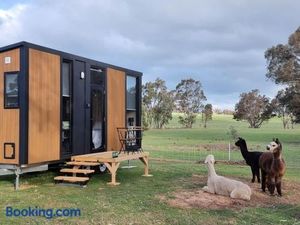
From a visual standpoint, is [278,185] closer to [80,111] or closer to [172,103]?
[80,111]

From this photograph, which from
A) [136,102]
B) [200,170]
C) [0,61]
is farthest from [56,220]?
[136,102]

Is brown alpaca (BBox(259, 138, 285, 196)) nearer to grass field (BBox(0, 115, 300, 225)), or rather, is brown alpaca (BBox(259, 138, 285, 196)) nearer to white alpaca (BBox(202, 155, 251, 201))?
grass field (BBox(0, 115, 300, 225))

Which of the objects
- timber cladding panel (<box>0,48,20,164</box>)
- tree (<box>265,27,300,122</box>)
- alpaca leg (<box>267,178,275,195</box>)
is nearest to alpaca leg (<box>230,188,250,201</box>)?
alpaca leg (<box>267,178,275,195</box>)

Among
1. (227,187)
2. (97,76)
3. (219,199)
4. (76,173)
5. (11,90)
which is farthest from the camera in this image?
(97,76)

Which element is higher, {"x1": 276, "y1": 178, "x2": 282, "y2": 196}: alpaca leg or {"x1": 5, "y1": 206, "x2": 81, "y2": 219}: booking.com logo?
{"x1": 276, "y1": 178, "x2": 282, "y2": 196}: alpaca leg

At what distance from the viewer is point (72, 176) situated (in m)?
9.89

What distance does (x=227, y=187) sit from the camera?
8.56 m

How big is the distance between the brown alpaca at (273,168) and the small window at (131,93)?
18.7 feet

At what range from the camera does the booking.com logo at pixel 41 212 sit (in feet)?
21.9

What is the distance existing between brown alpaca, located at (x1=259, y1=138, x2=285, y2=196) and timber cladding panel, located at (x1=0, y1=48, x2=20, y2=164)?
5356 mm

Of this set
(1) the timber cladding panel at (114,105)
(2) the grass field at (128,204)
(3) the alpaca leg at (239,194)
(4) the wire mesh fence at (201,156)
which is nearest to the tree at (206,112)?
(4) the wire mesh fence at (201,156)

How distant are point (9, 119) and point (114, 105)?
4.01 m

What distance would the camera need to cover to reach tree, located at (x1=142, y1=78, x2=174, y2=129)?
57625 millimetres

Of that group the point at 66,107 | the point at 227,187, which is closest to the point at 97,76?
the point at 66,107
